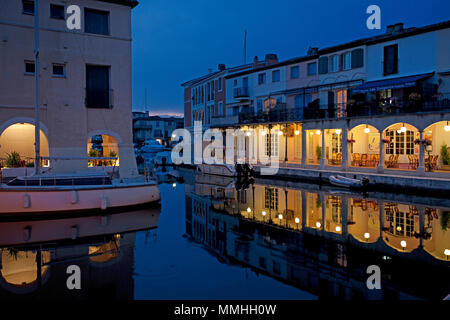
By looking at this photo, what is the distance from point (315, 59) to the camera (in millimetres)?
33000

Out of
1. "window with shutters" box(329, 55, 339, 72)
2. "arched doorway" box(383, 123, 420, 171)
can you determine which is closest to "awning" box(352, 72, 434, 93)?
"arched doorway" box(383, 123, 420, 171)

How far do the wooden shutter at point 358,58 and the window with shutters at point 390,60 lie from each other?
1.88 metres

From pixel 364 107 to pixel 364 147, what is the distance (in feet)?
14.8

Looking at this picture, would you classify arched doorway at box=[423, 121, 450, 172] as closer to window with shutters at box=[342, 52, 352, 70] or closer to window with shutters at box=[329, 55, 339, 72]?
window with shutters at box=[342, 52, 352, 70]

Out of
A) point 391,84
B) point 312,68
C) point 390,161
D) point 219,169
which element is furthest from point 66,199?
point 312,68

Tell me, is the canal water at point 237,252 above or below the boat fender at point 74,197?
below

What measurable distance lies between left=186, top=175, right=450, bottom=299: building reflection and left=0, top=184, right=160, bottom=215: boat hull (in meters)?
2.92

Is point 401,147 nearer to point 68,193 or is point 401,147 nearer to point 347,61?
point 347,61

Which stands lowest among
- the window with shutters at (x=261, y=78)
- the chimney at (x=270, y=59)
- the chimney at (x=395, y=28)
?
the window with shutters at (x=261, y=78)

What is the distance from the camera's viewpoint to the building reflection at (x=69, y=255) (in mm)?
8359

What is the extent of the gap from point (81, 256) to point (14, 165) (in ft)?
32.1

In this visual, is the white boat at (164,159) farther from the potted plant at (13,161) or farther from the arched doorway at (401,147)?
the potted plant at (13,161)

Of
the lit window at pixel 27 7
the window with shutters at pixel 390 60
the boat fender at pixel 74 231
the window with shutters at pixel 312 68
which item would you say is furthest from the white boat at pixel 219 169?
the boat fender at pixel 74 231
